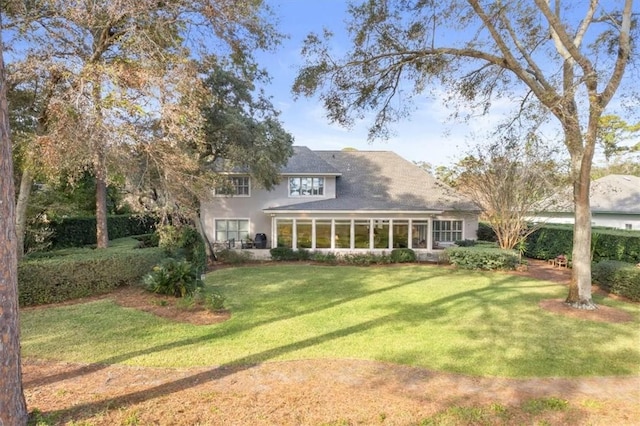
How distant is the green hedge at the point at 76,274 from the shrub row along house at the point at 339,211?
8.46 m

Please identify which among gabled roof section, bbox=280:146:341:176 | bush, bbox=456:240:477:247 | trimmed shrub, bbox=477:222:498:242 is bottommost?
bush, bbox=456:240:477:247

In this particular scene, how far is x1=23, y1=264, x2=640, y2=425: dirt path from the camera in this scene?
14.5 feet

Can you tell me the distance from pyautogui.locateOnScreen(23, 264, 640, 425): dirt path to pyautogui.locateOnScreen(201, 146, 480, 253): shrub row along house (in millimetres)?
14009

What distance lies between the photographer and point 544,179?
54.8 feet

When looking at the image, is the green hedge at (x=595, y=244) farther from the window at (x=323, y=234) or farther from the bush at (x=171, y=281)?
the bush at (x=171, y=281)

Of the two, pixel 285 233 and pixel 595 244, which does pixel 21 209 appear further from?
pixel 595 244

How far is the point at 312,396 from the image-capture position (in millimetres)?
4969

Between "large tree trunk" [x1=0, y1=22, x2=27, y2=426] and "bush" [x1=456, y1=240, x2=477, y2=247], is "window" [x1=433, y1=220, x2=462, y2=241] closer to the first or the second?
"bush" [x1=456, y1=240, x2=477, y2=247]

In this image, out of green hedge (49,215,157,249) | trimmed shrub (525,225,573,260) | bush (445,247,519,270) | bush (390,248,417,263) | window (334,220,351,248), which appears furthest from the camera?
window (334,220,351,248)

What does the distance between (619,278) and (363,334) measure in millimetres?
9844

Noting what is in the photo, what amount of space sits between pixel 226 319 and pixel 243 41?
284 inches

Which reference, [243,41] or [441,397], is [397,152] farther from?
[441,397]

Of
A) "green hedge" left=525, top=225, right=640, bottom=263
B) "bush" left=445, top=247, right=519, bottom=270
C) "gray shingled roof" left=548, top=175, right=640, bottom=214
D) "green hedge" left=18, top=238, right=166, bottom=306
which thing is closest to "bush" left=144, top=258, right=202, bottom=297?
"green hedge" left=18, top=238, right=166, bottom=306

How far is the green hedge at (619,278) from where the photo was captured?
37.7 feet
